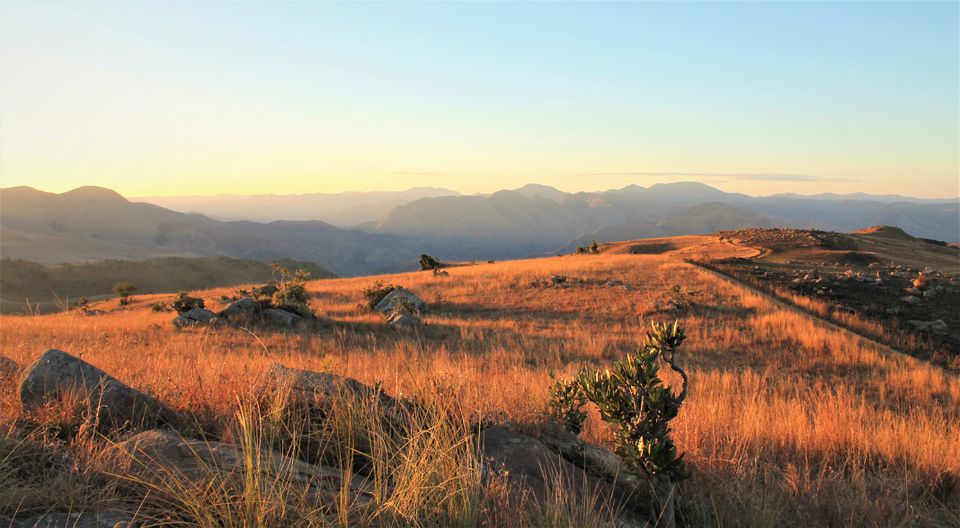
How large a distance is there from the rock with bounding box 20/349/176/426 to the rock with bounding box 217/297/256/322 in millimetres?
11124

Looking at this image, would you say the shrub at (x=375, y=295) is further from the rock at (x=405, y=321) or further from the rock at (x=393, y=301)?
the rock at (x=405, y=321)

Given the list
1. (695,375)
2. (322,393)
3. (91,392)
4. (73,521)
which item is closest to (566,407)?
(322,393)

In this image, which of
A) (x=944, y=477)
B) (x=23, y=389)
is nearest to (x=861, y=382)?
(x=944, y=477)

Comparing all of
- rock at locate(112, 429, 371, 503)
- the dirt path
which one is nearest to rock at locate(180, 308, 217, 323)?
rock at locate(112, 429, 371, 503)

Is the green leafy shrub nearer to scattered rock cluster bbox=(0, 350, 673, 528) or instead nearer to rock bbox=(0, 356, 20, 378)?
scattered rock cluster bbox=(0, 350, 673, 528)

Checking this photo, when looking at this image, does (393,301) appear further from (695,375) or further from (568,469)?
(568,469)

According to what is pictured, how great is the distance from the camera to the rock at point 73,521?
2371mm

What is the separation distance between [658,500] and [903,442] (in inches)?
141

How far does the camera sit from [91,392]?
12.6 ft

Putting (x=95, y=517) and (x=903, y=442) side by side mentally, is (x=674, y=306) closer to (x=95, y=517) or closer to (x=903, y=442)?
(x=903, y=442)

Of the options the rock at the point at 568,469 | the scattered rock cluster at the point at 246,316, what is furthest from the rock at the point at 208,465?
the scattered rock cluster at the point at 246,316

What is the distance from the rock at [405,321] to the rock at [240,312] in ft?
14.3

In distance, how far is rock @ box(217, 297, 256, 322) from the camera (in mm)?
14929

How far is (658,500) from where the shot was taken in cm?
322
